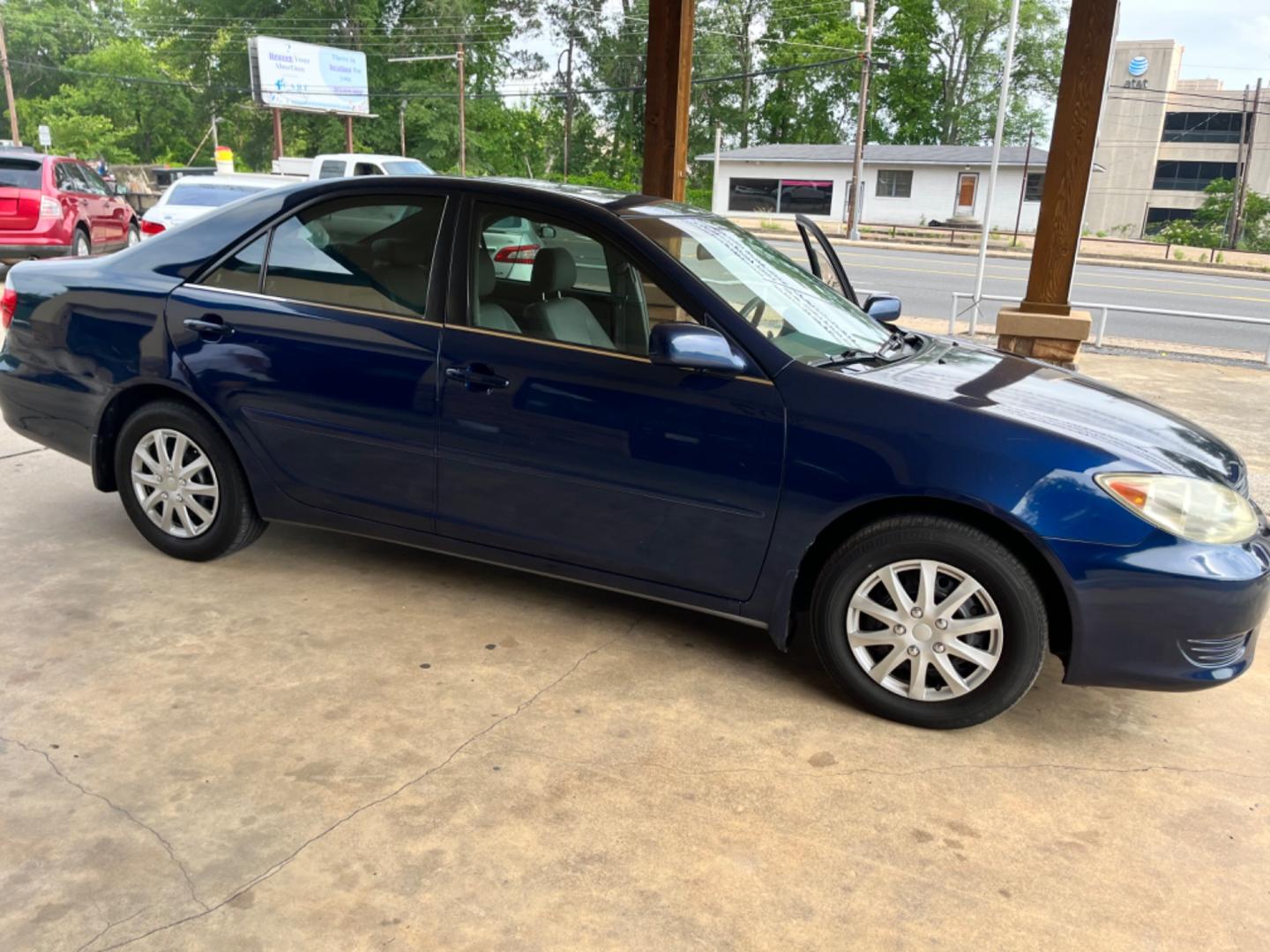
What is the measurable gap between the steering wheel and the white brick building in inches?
1675

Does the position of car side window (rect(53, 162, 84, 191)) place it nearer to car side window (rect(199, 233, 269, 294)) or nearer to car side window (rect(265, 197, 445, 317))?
car side window (rect(199, 233, 269, 294))

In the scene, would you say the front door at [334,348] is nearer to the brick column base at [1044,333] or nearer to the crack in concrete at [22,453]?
the crack in concrete at [22,453]

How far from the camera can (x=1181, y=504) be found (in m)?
2.98

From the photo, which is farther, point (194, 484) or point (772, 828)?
point (194, 484)

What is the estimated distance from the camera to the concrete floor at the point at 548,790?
2.36 metres

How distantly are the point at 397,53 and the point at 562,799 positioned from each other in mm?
54627

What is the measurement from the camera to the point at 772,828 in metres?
2.71

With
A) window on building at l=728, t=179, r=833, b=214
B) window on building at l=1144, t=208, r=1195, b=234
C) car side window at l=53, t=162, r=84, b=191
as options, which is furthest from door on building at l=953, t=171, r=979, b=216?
car side window at l=53, t=162, r=84, b=191

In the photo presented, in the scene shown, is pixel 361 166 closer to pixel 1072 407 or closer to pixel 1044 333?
pixel 1044 333

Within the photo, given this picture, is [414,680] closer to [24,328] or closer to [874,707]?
[874,707]

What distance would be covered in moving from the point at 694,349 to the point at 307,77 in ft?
142

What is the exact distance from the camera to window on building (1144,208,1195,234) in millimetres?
59062

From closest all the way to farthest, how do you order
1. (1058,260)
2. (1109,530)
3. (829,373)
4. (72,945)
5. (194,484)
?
(72,945)
(1109,530)
(829,373)
(194,484)
(1058,260)

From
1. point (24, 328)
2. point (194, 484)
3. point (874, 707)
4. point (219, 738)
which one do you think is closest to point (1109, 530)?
point (874, 707)
